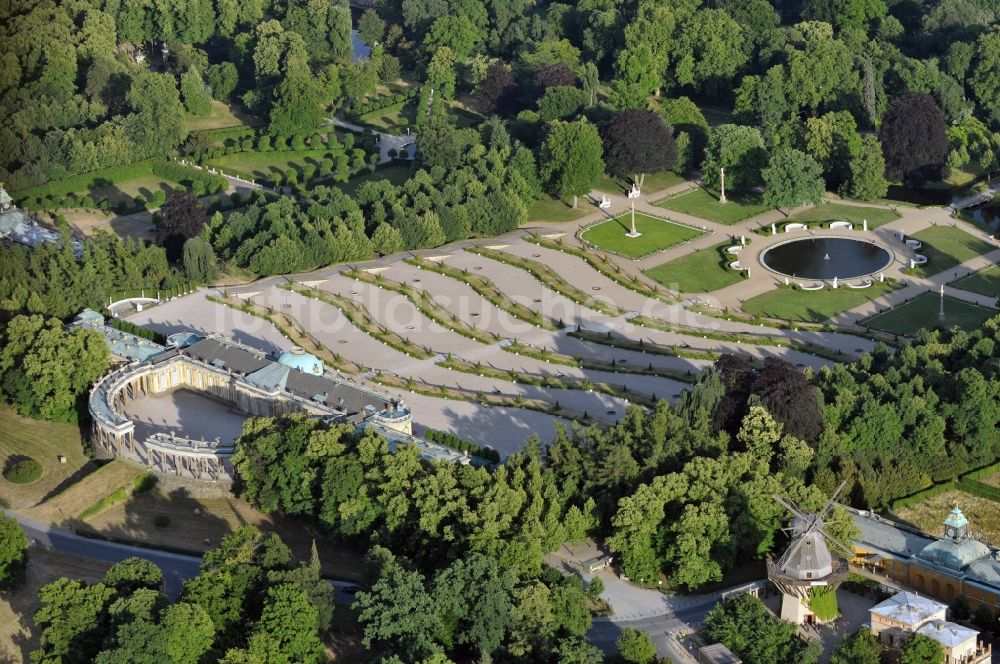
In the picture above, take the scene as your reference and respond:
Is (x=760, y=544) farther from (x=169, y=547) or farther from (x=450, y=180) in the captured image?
(x=450, y=180)

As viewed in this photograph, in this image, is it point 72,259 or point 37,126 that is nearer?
point 72,259

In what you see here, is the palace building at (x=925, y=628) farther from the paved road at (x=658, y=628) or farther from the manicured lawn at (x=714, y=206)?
the manicured lawn at (x=714, y=206)

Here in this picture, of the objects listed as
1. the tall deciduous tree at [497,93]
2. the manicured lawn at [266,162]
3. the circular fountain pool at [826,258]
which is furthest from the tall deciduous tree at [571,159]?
the manicured lawn at [266,162]

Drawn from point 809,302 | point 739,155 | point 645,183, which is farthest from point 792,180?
point 809,302

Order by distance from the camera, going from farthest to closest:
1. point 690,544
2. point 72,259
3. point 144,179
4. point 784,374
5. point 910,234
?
point 144,179
point 910,234
point 72,259
point 784,374
point 690,544

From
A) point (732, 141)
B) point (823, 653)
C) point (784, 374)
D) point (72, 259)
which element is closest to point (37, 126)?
point (72, 259)

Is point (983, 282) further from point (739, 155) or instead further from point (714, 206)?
point (739, 155)
